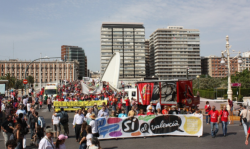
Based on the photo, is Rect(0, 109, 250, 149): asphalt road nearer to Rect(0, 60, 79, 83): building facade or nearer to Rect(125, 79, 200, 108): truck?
Rect(125, 79, 200, 108): truck

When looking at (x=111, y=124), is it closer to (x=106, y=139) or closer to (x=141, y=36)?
(x=106, y=139)

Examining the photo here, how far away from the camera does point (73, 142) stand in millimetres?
10914

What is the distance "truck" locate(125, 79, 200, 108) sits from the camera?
20.0 meters

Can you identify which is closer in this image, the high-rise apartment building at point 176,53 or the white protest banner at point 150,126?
the white protest banner at point 150,126

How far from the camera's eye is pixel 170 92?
2062cm

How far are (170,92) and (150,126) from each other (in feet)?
30.0

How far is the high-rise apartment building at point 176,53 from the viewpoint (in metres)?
129

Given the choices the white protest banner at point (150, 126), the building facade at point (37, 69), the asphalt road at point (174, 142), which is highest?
the building facade at point (37, 69)

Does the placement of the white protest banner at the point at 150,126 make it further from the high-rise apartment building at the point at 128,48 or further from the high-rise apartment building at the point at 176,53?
the high-rise apartment building at the point at 176,53

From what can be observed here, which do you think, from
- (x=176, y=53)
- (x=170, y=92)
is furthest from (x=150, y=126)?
(x=176, y=53)

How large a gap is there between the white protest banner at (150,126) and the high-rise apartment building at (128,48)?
4553 inches

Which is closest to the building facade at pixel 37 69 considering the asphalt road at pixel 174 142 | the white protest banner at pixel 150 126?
the white protest banner at pixel 150 126

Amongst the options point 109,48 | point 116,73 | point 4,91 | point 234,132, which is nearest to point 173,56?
point 109,48

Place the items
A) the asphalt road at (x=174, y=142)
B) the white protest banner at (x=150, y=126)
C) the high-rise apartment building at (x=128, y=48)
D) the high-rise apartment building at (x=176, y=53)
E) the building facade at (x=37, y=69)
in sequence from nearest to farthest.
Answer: the asphalt road at (x=174, y=142)
the white protest banner at (x=150, y=126)
the high-rise apartment building at (x=128, y=48)
the high-rise apartment building at (x=176, y=53)
the building facade at (x=37, y=69)
